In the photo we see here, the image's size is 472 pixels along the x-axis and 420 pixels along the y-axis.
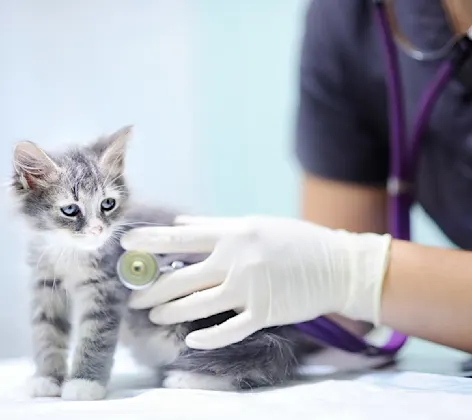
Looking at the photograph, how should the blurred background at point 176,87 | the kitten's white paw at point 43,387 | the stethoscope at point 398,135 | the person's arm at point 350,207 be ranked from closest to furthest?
the kitten's white paw at point 43,387 → the stethoscope at point 398,135 → the person's arm at point 350,207 → the blurred background at point 176,87

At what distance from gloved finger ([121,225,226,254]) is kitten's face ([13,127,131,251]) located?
46 mm

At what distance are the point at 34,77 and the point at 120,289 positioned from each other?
0.62 meters

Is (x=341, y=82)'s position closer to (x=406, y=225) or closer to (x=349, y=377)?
(x=406, y=225)

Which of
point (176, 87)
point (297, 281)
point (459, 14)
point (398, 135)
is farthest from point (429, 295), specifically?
point (176, 87)

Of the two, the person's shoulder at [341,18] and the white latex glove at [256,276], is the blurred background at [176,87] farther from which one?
the white latex glove at [256,276]

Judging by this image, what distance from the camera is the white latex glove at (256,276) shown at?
29.0 inches

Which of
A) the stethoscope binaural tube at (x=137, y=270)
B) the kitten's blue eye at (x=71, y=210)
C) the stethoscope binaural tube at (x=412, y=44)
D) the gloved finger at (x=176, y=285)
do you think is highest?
the stethoscope binaural tube at (x=412, y=44)

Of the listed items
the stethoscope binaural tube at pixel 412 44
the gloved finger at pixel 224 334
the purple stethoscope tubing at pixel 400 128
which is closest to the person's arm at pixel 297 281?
the gloved finger at pixel 224 334

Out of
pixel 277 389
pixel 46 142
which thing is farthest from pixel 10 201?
pixel 277 389

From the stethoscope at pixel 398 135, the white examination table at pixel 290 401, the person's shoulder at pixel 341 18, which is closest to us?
the white examination table at pixel 290 401

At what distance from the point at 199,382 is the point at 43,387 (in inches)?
5.9

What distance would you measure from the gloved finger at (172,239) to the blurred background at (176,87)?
10.0 inches

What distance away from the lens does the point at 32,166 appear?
0.64 meters

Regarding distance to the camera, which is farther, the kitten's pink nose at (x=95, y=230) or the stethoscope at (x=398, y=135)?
the stethoscope at (x=398, y=135)
